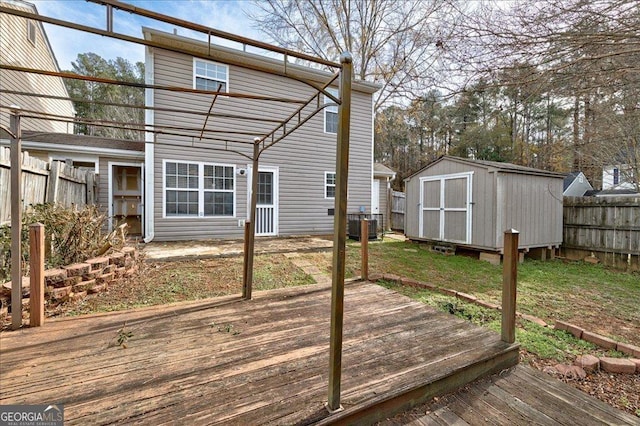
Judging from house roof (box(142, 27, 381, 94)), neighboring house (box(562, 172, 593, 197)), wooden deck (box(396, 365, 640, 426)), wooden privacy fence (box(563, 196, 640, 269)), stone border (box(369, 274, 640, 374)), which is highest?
house roof (box(142, 27, 381, 94))

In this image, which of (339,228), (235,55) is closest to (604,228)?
(339,228)

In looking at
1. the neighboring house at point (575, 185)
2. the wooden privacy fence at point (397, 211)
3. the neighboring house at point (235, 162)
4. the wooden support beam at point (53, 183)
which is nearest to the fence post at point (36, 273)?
the wooden support beam at point (53, 183)

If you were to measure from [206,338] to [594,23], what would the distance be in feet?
15.8

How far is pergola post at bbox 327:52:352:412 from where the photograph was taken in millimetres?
1569

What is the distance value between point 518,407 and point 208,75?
872 cm

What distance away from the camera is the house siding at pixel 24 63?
26.0 feet

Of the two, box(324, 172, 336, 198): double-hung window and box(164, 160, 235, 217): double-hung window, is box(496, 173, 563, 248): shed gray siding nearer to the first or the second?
box(324, 172, 336, 198): double-hung window

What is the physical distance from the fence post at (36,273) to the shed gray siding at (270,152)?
15.2ft

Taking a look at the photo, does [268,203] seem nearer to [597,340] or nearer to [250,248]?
[250,248]

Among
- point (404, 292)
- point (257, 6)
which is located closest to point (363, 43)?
point (257, 6)

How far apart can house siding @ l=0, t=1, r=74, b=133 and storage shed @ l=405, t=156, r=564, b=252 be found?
10.9m

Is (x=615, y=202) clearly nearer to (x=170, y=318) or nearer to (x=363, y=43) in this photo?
(x=170, y=318)

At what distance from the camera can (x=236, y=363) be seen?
202 centimetres

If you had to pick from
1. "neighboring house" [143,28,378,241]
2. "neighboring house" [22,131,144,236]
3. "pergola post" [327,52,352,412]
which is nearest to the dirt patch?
"pergola post" [327,52,352,412]
